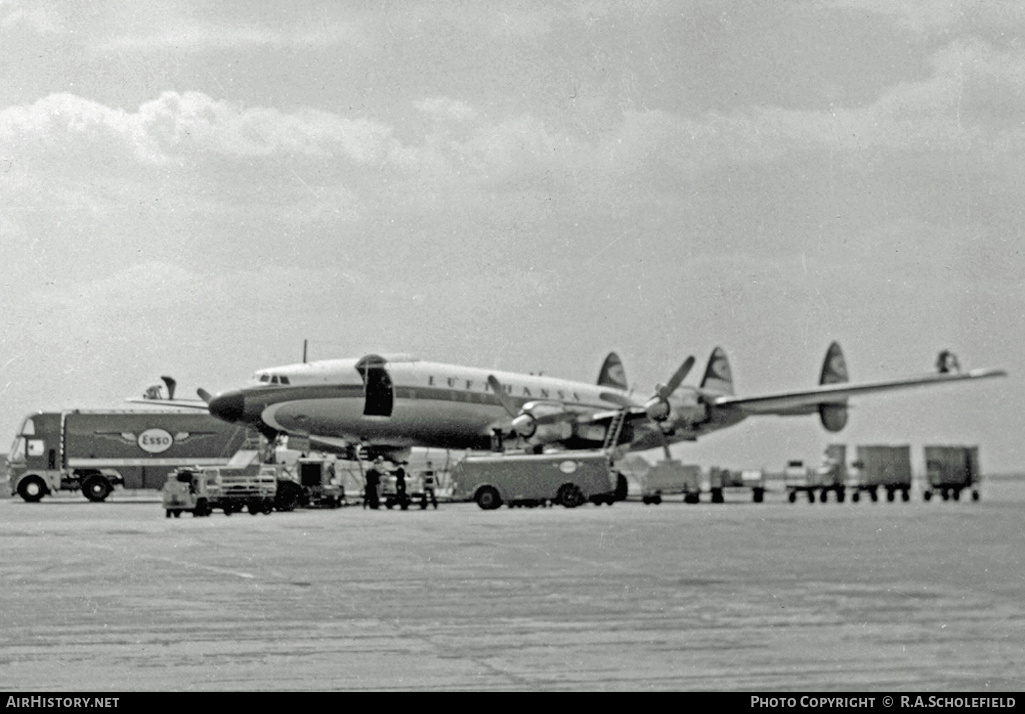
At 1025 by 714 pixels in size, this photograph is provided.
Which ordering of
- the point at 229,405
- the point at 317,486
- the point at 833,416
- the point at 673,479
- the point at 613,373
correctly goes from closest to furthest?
the point at 317,486 → the point at 229,405 → the point at 673,479 → the point at 833,416 → the point at 613,373

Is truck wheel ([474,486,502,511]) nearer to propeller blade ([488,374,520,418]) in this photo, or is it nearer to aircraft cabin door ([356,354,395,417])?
aircraft cabin door ([356,354,395,417])

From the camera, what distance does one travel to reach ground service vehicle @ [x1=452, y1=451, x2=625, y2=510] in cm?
4269

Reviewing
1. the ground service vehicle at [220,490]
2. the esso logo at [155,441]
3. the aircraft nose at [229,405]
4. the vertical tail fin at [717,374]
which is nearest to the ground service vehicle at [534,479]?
the ground service vehicle at [220,490]

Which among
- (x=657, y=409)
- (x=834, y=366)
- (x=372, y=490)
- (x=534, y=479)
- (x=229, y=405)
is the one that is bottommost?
(x=372, y=490)

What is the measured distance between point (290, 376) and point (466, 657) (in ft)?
127

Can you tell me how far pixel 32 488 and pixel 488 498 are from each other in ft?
80.1

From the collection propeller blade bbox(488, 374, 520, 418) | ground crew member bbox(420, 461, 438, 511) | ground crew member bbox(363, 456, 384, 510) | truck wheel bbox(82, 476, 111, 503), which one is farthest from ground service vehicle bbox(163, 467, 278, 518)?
truck wheel bbox(82, 476, 111, 503)

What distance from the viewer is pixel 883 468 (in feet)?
168

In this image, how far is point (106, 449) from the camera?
5778cm

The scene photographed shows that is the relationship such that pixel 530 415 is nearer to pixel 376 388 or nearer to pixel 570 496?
pixel 376 388

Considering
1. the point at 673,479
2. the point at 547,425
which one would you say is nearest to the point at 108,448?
the point at 547,425

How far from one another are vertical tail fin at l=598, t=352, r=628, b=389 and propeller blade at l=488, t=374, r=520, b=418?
67.5ft

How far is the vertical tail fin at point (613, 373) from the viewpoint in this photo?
2899 inches

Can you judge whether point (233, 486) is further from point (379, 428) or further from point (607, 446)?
point (607, 446)
